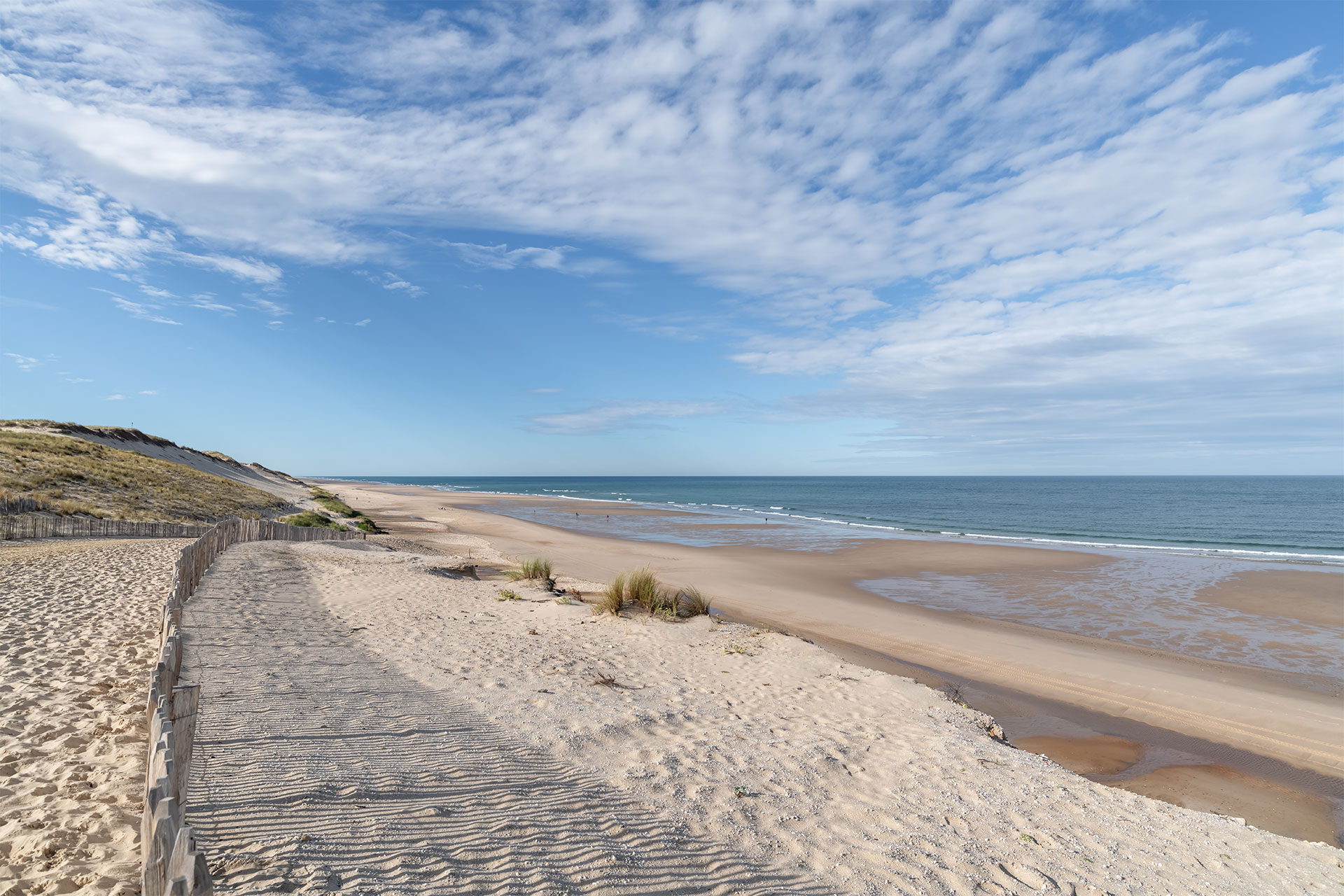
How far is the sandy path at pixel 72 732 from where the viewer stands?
11.9ft

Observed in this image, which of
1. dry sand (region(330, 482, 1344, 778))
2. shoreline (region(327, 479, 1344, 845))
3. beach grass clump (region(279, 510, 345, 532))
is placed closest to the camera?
shoreline (region(327, 479, 1344, 845))

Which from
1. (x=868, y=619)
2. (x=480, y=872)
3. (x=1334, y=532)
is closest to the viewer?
(x=480, y=872)

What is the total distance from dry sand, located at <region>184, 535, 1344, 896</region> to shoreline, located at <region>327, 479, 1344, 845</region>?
3.24 meters

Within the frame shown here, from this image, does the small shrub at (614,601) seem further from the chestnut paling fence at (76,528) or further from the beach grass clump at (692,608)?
the chestnut paling fence at (76,528)

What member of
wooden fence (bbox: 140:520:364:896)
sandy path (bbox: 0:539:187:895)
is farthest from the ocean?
wooden fence (bbox: 140:520:364:896)

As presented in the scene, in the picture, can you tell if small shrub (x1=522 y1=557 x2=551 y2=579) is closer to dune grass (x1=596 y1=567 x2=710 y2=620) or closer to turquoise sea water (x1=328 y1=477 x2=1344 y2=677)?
dune grass (x1=596 y1=567 x2=710 y2=620)

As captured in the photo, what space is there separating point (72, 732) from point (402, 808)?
3.45 m

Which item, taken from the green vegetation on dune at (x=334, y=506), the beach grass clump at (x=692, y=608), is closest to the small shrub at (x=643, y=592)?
the beach grass clump at (x=692, y=608)

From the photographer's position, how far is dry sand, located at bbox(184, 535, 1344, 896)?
4078 mm

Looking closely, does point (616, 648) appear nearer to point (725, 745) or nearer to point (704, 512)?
point (725, 745)

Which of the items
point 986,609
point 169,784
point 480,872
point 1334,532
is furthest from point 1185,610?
point 1334,532

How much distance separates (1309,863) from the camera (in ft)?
17.5

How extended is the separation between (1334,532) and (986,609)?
39.3m

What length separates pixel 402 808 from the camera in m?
4.48
